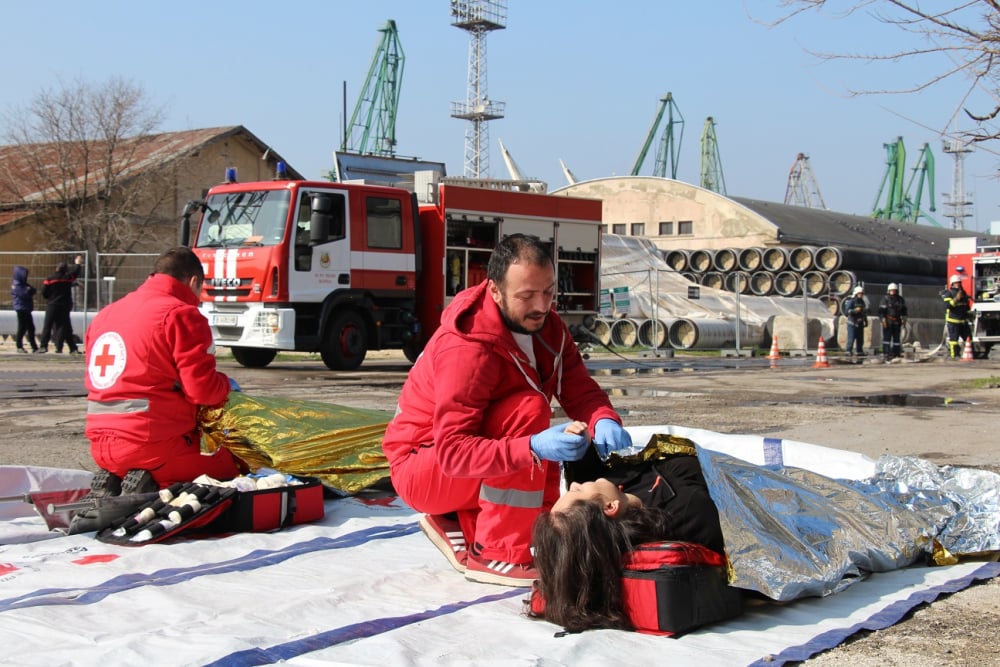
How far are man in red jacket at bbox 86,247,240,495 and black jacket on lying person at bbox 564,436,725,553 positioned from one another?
6.38 feet

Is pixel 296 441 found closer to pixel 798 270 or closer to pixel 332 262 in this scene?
pixel 332 262

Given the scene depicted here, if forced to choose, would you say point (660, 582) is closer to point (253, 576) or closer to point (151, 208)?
point (253, 576)

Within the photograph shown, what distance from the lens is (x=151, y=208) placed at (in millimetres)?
32906

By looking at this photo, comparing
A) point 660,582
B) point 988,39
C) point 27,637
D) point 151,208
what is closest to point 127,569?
point 27,637

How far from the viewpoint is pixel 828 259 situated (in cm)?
→ 3184

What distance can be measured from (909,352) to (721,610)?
25.1 metres

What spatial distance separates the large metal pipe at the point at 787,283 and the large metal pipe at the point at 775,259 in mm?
268

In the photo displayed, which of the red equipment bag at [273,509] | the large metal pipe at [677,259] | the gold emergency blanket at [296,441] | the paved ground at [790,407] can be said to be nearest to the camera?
the paved ground at [790,407]

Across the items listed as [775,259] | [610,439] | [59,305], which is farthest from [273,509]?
[775,259]

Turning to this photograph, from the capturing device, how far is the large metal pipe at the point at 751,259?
33.5 metres

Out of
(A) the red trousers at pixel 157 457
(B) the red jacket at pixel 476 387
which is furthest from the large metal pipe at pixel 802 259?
(B) the red jacket at pixel 476 387

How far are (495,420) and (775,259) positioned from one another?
30.6 metres

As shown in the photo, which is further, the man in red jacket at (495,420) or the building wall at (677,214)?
the building wall at (677,214)

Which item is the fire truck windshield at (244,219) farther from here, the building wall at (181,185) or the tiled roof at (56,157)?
the tiled roof at (56,157)
